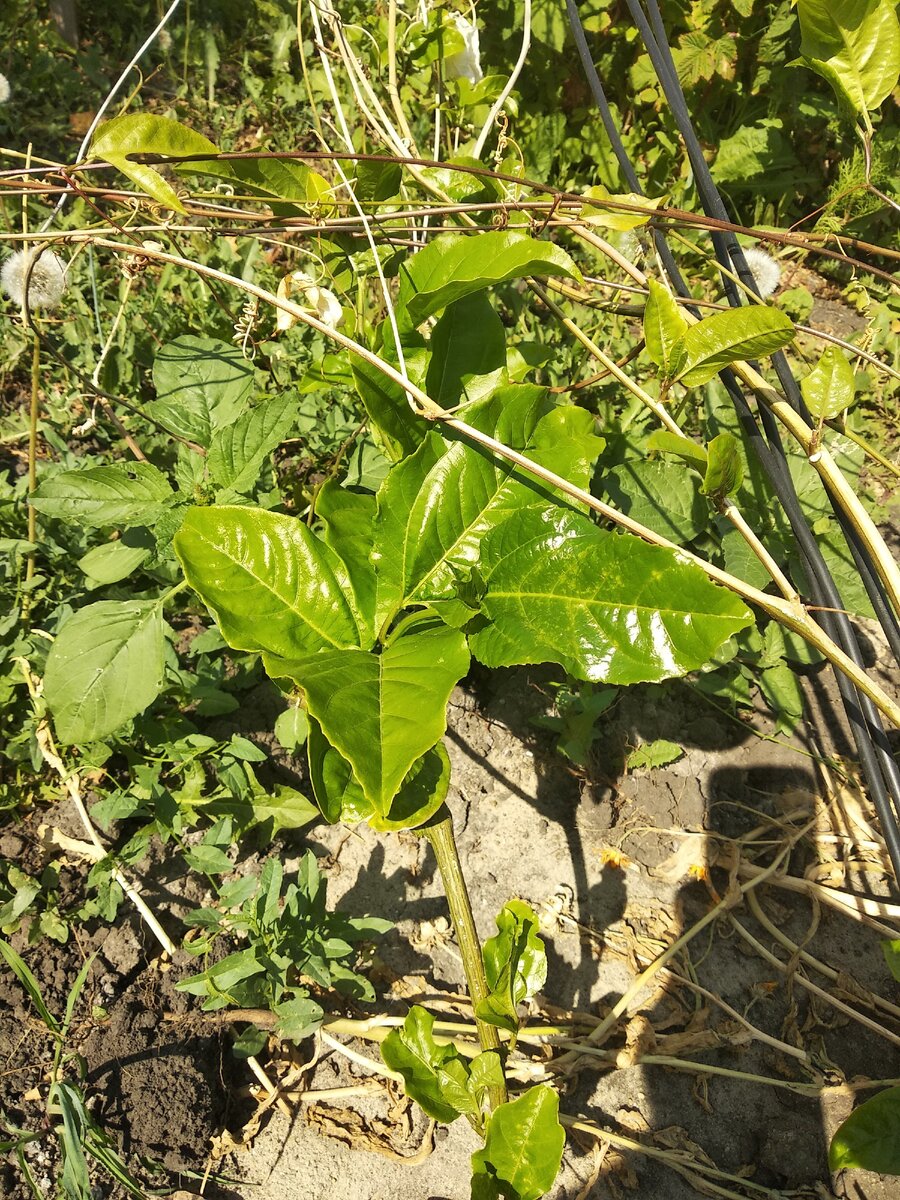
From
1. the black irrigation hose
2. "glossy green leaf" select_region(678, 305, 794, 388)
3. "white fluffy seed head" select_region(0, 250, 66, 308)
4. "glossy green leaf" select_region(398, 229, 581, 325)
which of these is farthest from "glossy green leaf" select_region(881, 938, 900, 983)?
"white fluffy seed head" select_region(0, 250, 66, 308)

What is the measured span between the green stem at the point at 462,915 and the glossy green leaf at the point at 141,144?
3.30ft

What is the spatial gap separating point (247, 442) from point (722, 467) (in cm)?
105

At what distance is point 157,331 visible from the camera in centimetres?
273

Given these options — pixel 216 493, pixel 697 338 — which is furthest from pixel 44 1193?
pixel 697 338

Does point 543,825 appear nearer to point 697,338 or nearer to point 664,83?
point 697,338

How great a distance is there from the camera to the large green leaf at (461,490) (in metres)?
1.32

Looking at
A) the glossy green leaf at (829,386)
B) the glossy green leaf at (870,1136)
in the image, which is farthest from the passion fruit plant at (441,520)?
the glossy green leaf at (870,1136)

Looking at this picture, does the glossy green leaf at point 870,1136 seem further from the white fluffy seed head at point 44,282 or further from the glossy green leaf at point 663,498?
the white fluffy seed head at point 44,282

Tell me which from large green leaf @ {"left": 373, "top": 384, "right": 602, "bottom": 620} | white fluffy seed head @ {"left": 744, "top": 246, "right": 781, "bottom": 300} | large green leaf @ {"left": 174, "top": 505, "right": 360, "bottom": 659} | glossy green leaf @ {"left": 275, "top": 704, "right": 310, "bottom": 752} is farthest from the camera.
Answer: white fluffy seed head @ {"left": 744, "top": 246, "right": 781, "bottom": 300}

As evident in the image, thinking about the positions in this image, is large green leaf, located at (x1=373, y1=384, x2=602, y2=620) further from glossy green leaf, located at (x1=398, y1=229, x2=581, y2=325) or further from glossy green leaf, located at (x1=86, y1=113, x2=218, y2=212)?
glossy green leaf, located at (x1=86, y1=113, x2=218, y2=212)

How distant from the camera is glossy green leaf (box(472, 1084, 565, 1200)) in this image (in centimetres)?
126

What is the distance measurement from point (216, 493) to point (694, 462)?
41.6 inches

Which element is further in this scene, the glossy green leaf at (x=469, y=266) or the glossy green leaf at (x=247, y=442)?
the glossy green leaf at (x=247, y=442)

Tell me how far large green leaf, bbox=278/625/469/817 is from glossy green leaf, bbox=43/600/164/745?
2.39ft
